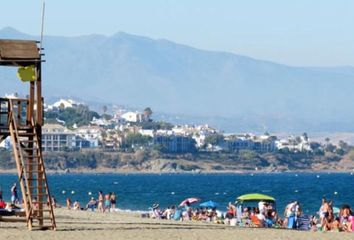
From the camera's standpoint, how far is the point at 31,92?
103ft

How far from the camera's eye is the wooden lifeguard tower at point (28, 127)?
1222 inches

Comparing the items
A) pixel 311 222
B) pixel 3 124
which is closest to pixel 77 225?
pixel 3 124

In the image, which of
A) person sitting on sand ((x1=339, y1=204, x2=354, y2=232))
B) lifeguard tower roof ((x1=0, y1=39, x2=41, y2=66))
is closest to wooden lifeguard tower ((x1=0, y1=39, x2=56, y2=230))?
lifeguard tower roof ((x1=0, y1=39, x2=41, y2=66))

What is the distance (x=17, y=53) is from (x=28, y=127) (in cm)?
204

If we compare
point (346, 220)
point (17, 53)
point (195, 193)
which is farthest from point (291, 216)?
point (195, 193)

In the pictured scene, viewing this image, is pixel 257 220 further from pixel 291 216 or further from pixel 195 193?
pixel 195 193

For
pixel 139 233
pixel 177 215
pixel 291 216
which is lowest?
pixel 177 215

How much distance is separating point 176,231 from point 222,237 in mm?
2211

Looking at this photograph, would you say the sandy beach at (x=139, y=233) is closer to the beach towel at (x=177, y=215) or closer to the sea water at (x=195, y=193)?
the beach towel at (x=177, y=215)

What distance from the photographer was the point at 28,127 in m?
31.9

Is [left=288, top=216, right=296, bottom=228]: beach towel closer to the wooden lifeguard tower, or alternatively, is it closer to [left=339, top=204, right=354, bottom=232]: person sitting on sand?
[left=339, top=204, right=354, bottom=232]: person sitting on sand

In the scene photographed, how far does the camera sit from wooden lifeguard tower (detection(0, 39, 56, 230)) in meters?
31.0

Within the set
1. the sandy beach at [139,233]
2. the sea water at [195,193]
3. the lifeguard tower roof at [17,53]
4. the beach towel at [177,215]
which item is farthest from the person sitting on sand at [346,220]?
the sea water at [195,193]

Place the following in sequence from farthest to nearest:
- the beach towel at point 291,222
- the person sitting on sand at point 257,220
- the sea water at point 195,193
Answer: the sea water at point 195,193 → the beach towel at point 291,222 → the person sitting on sand at point 257,220
